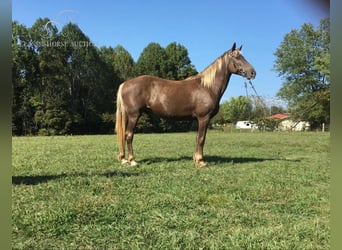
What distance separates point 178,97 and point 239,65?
4.66 ft

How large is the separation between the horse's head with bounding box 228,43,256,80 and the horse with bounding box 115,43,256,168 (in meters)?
0.02

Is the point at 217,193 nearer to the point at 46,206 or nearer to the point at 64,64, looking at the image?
the point at 46,206

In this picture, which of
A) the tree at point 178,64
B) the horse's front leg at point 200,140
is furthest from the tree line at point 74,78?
the horse's front leg at point 200,140

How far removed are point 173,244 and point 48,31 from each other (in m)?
30.4

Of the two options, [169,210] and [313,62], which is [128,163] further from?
[313,62]

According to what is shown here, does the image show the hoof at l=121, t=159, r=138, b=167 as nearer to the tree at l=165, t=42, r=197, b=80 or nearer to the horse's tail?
the horse's tail

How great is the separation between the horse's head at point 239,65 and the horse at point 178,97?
0.07 ft

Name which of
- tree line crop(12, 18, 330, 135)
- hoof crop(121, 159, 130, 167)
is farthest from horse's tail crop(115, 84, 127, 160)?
tree line crop(12, 18, 330, 135)

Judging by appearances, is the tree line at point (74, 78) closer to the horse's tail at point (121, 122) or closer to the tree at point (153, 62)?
the tree at point (153, 62)

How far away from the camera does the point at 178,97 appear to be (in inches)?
292

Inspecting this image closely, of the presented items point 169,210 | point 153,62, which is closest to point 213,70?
→ point 169,210

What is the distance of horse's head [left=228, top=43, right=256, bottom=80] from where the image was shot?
7137mm

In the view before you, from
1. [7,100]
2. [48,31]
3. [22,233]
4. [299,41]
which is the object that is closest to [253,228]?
[299,41]

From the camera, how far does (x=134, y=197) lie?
4.13 metres
